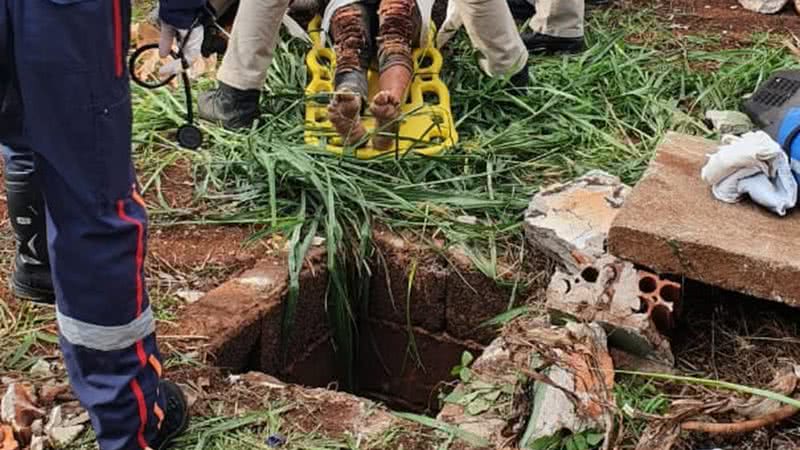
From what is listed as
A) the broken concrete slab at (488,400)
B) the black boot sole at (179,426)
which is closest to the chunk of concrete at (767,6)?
the broken concrete slab at (488,400)

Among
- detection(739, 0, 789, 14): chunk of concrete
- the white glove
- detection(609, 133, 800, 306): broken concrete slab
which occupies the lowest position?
detection(739, 0, 789, 14): chunk of concrete

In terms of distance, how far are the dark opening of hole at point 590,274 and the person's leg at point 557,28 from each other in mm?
2014

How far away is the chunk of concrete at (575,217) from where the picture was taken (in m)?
3.31

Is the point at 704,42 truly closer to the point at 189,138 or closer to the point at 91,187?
the point at 189,138

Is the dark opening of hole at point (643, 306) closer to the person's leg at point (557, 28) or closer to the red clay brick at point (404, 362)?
the red clay brick at point (404, 362)

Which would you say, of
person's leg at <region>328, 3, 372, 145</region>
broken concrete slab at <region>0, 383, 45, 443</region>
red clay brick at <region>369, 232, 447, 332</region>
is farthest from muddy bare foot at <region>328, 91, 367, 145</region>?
broken concrete slab at <region>0, 383, 45, 443</region>

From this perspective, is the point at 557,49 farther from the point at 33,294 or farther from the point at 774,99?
the point at 33,294

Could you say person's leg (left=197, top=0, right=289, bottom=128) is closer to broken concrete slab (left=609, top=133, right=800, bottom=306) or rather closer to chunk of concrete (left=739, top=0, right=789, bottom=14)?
broken concrete slab (left=609, top=133, right=800, bottom=306)

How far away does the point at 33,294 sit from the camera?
3.20 m

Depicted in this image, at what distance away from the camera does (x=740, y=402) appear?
2.62m

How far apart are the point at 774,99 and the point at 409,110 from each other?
132 centimetres

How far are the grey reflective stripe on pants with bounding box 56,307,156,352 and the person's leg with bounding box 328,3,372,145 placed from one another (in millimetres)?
1536

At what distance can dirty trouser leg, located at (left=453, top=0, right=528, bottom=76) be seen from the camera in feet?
13.9

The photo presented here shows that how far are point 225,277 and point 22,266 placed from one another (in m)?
0.59
